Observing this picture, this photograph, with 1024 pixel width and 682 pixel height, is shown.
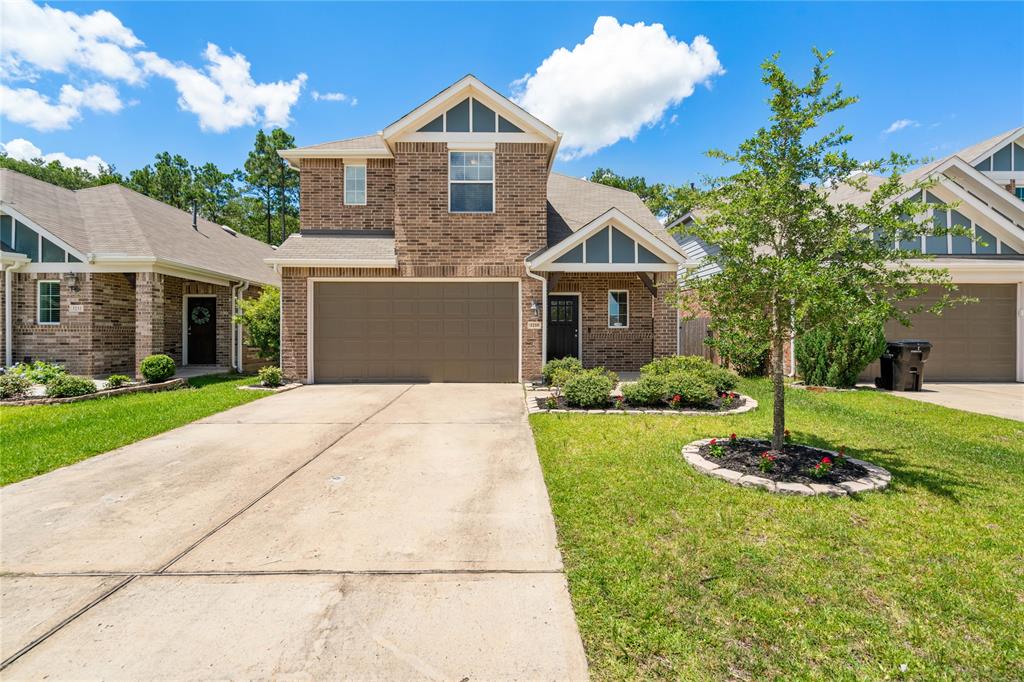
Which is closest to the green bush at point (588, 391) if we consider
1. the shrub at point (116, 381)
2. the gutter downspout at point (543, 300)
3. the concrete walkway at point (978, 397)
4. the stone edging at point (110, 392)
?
the gutter downspout at point (543, 300)

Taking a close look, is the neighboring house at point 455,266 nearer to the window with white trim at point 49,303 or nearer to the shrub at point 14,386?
the shrub at point 14,386

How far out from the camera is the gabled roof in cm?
1177

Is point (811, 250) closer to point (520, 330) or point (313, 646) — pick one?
point (313, 646)

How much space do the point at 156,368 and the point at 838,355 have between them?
638 inches

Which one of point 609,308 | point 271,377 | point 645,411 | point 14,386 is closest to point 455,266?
point 609,308

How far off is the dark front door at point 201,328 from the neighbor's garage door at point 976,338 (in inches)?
792

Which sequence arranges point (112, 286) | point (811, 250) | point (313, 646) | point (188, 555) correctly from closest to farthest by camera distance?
point (313, 646)
point (188, 555)
point (811, 250)
point (112, 286)

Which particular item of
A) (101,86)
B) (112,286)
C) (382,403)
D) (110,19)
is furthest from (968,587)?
(101,86)

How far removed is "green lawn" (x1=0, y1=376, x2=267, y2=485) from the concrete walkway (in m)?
13.8

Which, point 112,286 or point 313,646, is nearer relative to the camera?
point 313,646

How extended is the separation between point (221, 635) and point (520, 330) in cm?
932

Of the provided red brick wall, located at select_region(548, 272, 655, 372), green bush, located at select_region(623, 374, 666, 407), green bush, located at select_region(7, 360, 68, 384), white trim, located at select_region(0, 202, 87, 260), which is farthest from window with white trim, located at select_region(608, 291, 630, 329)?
white trim, located at select_region(0, 202, 87, 260)

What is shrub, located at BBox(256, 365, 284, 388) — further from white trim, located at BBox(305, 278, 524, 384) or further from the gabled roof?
the gabled roof

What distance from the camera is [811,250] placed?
4.92 m
